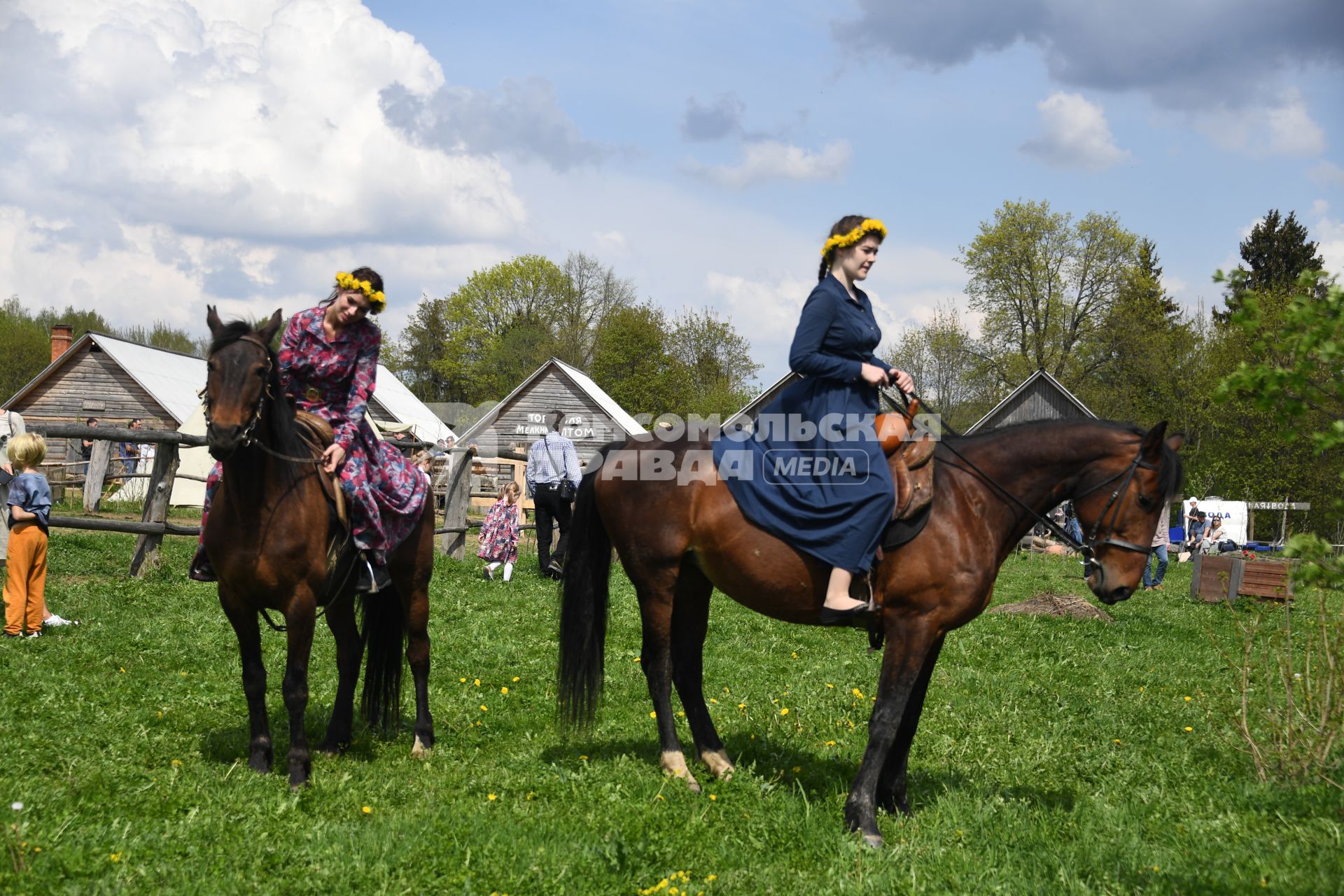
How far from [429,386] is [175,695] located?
72.7 metres

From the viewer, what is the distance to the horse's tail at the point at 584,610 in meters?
5.91

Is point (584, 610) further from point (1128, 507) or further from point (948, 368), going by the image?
point (948, 368)

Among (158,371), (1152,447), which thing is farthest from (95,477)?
(158,371)

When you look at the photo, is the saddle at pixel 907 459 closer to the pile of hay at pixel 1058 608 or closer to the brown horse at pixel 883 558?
the brown horse at pixel 883 558

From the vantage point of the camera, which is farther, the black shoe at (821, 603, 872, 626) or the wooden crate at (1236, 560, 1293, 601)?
the wooden crate at (1236, 560, 1293, 601)

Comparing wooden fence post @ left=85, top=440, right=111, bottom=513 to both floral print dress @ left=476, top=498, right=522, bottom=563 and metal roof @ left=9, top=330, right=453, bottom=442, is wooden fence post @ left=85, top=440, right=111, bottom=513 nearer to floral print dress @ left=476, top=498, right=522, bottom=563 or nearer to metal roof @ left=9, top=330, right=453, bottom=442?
floral print dress @ left=476, top=498, right=522, bottom=563

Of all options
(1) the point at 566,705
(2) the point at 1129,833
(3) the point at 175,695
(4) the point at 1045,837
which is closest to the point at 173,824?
(1) the point at 566,705

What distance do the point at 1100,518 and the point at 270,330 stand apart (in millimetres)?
4369

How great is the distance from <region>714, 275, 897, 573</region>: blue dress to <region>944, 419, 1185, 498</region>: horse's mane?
62 centimetres

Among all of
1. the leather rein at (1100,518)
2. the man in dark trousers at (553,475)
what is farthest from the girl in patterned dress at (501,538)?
the leather rein at (1100,518)

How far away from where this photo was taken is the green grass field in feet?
13.6

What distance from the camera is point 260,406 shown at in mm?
5148

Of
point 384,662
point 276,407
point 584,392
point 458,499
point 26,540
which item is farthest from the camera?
point 584,392

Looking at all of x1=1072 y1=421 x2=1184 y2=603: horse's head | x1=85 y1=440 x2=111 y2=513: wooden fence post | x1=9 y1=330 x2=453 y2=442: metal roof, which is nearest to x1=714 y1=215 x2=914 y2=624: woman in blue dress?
x1=1072 y1=421 x2=1184 y2=603: horse's head
